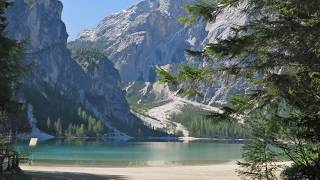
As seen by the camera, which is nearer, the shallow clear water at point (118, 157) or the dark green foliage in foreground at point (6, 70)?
the dark green foliage in foreground at point (6, 70)

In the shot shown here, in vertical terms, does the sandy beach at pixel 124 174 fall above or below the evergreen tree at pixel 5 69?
below

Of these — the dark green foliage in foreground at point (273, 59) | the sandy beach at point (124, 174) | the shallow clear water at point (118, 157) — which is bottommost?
the shallow clear water at point (118, 157)

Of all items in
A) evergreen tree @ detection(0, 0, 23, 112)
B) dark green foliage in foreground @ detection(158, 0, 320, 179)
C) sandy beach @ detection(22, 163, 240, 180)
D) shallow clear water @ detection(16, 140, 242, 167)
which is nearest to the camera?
dark green foliage in foreground @ detection(158, 0, 320, 179)

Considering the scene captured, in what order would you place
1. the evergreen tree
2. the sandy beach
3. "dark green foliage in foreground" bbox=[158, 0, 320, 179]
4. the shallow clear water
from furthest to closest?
the shallow clear water < the sandy beach < the evergreen tree < "dark green foliage in foreground" bbox=[158, 0, 320, 179]

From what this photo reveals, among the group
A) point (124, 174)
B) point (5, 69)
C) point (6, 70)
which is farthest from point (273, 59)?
point (124, 174)

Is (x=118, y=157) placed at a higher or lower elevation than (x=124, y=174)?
lower

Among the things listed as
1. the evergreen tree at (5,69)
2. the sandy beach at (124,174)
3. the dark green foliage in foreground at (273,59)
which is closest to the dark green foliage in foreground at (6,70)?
the evergreen tree at (5,69)

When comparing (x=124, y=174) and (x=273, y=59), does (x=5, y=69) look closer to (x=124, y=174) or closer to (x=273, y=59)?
(x=273, y=59)

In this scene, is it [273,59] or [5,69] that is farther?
[5,69]

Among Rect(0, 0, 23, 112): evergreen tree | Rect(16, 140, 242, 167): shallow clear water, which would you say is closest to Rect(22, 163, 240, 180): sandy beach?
Rect(16, 140, 242, 167): shallow clear water

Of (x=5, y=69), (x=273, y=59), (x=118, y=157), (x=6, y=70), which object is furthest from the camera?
(x=118, y=157)

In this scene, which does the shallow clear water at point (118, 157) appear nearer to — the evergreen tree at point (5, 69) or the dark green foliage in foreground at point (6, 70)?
the dark green foliage in foreground at point (6, 70)

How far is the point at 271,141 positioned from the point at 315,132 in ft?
10.2

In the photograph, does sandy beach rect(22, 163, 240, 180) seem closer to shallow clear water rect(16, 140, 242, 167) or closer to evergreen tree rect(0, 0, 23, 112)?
shallow clear water rect(16, 140, 242, 167)
